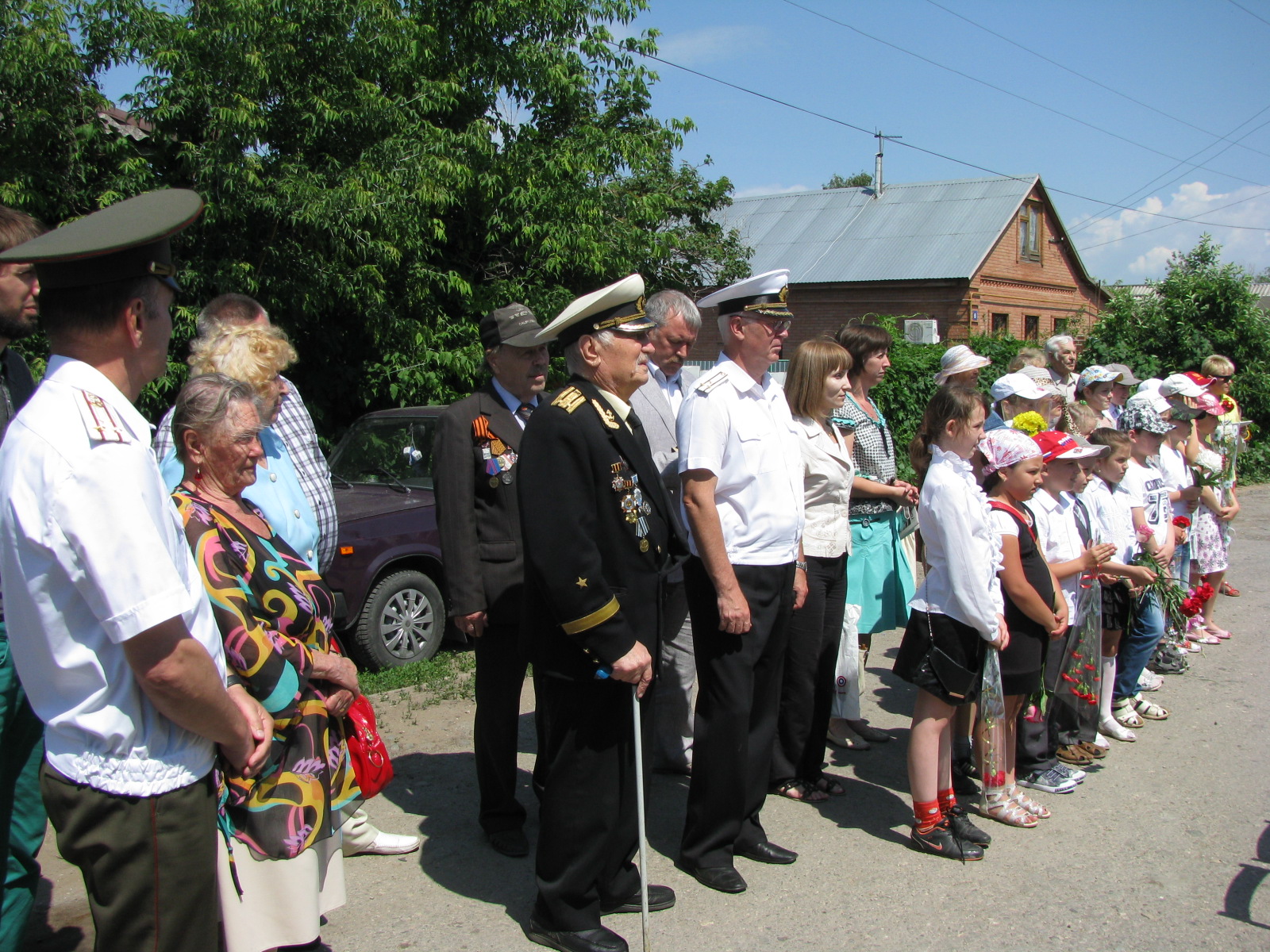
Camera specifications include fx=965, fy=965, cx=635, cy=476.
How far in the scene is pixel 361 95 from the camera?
9094mm

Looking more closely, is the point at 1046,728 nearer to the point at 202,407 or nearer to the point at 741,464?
the point at 741,464

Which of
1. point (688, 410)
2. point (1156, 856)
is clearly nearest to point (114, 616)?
point (688, 410)

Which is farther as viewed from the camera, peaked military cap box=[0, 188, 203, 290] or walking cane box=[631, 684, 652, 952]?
walking cane box=[631, 684, 652, 952]

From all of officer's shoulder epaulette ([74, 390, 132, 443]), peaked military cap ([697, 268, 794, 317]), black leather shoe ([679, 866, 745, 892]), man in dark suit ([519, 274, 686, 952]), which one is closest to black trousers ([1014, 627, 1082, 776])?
black leather shoe ([679, 866, 745, 892])

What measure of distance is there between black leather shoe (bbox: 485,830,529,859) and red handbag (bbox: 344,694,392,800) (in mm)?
1102

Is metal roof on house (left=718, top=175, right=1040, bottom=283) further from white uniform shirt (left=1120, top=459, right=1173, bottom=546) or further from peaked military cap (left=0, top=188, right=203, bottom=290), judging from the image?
peaked military cap (left=0, top=188, right=203, bottom=290)

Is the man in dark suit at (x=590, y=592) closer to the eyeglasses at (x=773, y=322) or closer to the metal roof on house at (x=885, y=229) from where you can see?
the eyeglasses at (x=773, y=322)

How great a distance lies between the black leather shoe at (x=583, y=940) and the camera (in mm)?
3104

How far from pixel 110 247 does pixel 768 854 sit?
316 centimetres

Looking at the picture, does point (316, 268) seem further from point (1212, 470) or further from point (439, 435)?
point (1212, 470)

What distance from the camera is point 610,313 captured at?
315 centimetres

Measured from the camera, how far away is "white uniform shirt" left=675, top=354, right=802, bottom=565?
3627 millimetres

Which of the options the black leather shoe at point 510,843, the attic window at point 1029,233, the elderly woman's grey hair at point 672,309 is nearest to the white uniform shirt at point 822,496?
A: the elderly woman's grey hair at point 672,309

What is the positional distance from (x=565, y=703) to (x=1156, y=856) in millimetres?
2609
